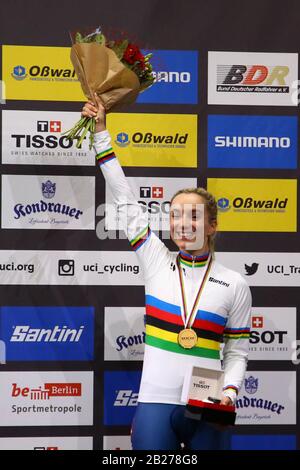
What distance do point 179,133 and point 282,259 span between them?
83 cm

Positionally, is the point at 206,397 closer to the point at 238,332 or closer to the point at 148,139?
the point at 238,332

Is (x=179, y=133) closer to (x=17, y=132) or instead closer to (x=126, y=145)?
(x=126, y=145)

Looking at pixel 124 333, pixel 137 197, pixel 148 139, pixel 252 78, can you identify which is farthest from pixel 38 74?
pixel 124 333

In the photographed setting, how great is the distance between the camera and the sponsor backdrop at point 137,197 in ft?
10.4

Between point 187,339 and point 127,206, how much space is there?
23.0 inches

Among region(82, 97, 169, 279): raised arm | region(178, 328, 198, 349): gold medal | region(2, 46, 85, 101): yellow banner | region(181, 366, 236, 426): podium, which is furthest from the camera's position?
region(2, 46, 85, 101): yellow banner

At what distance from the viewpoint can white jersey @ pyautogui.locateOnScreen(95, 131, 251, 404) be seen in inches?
96.9

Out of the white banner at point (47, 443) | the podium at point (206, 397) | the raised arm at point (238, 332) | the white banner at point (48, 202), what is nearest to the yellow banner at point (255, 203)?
the white banner at point (48, 202)

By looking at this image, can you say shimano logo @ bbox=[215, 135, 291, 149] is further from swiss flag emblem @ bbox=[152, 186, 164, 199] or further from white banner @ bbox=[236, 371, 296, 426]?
white banner @ bbox=[236, 371, 296, 426]

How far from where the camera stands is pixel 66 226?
10.5 ft

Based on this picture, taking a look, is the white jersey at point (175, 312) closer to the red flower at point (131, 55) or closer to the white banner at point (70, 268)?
the red flower at point (131, 55)

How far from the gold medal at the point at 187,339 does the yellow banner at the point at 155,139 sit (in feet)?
3.46

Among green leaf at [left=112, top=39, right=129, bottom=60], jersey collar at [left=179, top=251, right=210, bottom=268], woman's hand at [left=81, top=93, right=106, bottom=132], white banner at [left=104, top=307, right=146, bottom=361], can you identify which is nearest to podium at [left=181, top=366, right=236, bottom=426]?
jersey collar at [left=179, top=251, right=210, bottom=268]
